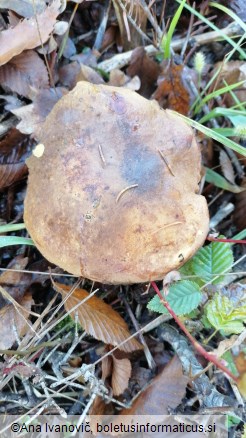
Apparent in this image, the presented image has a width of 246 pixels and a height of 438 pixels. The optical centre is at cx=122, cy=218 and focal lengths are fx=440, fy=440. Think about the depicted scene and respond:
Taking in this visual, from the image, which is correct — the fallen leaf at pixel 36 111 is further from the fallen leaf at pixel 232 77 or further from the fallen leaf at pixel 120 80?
the fallen leaf at pixel 232 77

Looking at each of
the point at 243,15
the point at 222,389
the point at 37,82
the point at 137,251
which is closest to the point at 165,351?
the point at 222,389

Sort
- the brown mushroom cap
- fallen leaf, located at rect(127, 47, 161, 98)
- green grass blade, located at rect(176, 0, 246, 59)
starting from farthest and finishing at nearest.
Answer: fallen leaf, located at rect(127, 47, 161, 98) → green grass blade, located at rect(176, 0, 246, 59) → the brown mushroom cap

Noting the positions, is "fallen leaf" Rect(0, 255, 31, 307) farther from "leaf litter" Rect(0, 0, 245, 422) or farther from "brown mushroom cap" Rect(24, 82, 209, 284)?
"brown mushroom cap" Rect(24, 82, 209, 284)

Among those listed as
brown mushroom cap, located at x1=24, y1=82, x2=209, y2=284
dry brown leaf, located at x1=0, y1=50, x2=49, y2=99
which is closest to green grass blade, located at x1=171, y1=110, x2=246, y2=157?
brown mushroom cap, located at x1=24, y1=82, x2=209, y2=284

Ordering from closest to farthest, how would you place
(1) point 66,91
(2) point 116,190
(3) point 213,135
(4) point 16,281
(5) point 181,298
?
1. (2) point 116,190
2. (5) point 181,298
3. (3) point 213,135
4. (4) point 16,281
5. (1) point 66,91

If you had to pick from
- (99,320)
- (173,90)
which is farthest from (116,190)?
(173,90)

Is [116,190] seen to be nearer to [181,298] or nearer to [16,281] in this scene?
[181,298]

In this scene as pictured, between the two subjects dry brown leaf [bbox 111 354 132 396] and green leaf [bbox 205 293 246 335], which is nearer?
green leaf [bbox 205 293 246 335]

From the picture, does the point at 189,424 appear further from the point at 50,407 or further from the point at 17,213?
the point at 17,213
